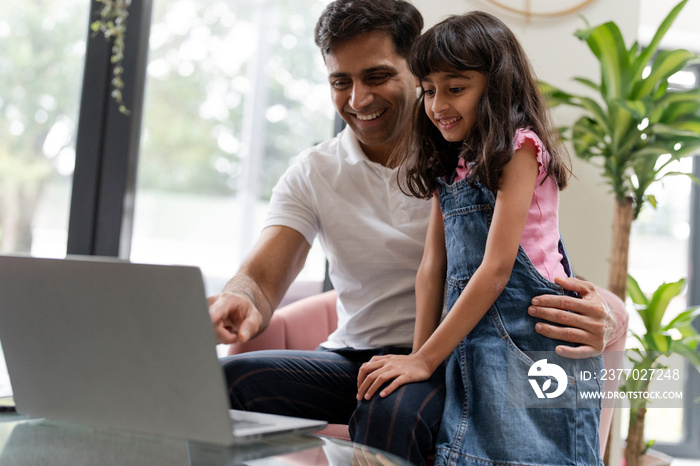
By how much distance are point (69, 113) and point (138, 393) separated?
1.87m

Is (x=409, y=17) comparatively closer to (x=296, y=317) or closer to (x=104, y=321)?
(x=296, y=317)

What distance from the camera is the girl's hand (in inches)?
45.4

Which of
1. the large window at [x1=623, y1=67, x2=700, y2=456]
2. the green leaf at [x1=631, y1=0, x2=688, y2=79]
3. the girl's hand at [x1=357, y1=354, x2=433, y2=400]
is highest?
the green leaf at [x1=631, y1=0, x2=688, y2=79]

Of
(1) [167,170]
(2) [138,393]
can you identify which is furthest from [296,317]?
(1) [167,170]

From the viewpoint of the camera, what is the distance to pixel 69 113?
2367mm

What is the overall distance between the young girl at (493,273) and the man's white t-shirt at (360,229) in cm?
14

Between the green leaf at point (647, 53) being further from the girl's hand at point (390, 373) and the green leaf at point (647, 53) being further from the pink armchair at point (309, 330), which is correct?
the girl's hand at point (390, 373)

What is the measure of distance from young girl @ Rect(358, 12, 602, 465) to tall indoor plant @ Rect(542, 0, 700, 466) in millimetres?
753

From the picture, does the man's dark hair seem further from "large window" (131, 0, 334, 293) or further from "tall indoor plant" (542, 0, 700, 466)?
"large window" (131, 0, 334, 293)

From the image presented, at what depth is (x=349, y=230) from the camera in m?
1.53

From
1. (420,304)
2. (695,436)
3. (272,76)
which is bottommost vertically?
(695,436)

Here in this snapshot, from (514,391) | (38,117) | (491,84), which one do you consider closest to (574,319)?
(514,391)

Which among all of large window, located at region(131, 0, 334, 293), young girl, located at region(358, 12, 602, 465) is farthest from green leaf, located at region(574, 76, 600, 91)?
large window, located at region(131, 0, 334, 293)

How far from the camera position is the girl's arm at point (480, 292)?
117 centimetres
